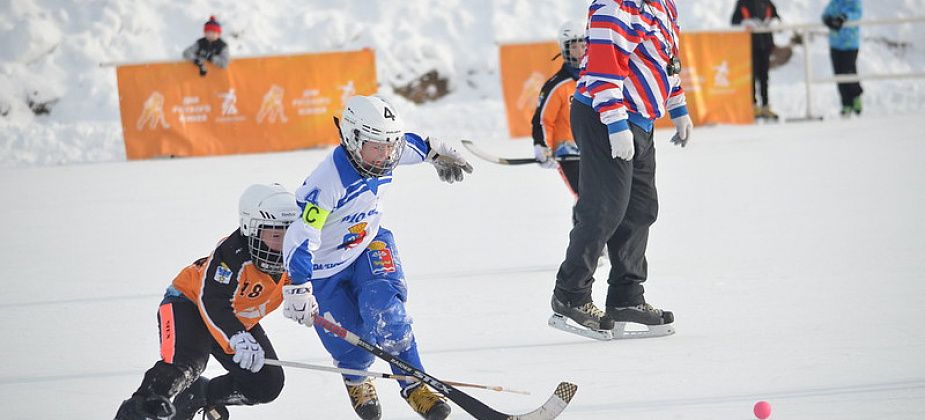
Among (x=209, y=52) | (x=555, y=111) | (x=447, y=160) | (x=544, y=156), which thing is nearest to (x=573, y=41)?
(x=555, y=111)

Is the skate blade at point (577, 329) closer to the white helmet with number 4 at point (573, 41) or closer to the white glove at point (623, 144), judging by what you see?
the white glove at point (623, 144)

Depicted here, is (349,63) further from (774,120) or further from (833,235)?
(833,235)

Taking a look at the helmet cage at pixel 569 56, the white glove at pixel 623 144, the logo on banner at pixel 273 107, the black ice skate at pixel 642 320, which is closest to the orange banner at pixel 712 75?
the logo on banner at pixel 273 107

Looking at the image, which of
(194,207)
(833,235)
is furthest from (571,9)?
(833,235)

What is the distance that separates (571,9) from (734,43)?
4.77 metres

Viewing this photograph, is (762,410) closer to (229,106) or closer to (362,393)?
(362,393)

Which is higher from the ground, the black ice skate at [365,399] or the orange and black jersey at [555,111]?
the orange and black jersey at [555,111]

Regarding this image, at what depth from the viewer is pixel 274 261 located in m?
4.05

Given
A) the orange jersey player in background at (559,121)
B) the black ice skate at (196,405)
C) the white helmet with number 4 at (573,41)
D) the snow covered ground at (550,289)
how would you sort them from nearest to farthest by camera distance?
the black ice skate at (196,405) → the snow covered ground at (550,289) → the white helmet with number 4 at (573,41) → the orange jersey player in background at (559,121)

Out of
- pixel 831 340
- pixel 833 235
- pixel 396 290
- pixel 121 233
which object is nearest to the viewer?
pixel 396 290

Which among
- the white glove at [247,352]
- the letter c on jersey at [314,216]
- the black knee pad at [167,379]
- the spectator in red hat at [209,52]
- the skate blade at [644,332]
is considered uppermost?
the spectator in red hat at [209,52]

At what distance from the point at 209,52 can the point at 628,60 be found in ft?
31.9

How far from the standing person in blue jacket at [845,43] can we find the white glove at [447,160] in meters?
10.8

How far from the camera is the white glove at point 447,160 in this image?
4.52m
